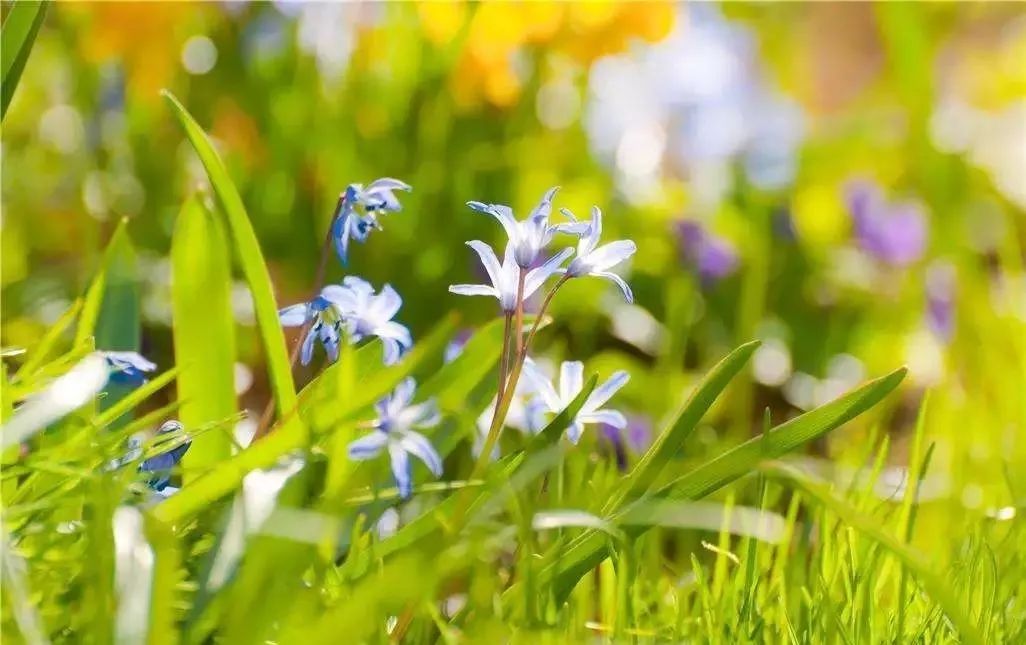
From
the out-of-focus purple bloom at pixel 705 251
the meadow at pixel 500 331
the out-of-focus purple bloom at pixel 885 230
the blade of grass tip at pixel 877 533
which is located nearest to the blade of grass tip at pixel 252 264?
the meadow at pixel 500 331

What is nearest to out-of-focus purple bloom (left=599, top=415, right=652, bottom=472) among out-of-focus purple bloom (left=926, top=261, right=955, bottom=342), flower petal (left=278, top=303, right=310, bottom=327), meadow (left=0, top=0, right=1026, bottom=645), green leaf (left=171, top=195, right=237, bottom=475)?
meadow (left=0, top=0, right=1026, bottom=645)

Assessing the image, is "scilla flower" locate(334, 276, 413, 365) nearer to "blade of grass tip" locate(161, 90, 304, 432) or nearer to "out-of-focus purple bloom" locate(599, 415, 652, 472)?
"blade of grass tip" locate(161, 90, 304, 432)

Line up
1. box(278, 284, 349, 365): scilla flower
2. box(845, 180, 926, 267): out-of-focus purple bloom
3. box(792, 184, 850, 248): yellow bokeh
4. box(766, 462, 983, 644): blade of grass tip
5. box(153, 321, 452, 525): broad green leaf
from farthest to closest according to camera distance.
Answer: box(792, 184, 850, 248): yellow bokeh → box(845, 180, 926, 267): out-of-focus purple bloom → box(278, 284, 349, 365): scilla flower → box(153, 321, 452, 525): broad green leaf → box(766, 462, 983, 644): blade of grass tip

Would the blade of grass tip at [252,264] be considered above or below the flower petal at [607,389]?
above

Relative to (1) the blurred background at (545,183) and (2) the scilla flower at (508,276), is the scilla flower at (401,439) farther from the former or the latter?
(1) the blurred background at (545,183)

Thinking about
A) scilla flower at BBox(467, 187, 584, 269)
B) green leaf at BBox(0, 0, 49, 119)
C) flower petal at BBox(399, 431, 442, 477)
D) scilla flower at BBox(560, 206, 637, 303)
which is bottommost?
Result: flower petal at BBox(399, 431, 442, 477)

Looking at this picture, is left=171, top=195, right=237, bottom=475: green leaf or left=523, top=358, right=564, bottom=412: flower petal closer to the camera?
left=523, top=358, right=564, bottom=412: flower petal

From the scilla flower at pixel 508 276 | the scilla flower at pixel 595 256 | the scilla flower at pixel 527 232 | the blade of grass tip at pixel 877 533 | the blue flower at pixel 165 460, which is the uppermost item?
the scilla flower at pixel 527 232

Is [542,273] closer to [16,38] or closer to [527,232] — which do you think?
[527,232]

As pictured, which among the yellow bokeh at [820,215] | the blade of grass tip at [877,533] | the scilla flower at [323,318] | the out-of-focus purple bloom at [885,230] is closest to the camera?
the blade of grass tip at [877,533]
